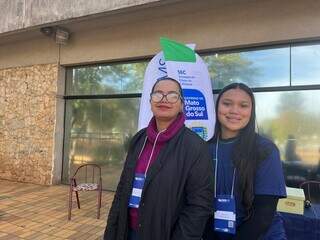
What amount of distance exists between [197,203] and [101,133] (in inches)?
193

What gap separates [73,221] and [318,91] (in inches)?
152

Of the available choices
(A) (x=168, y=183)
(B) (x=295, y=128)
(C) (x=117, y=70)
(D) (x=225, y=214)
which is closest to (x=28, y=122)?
(C) (x=117, y=70)

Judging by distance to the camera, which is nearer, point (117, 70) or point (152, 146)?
point (152, 146)

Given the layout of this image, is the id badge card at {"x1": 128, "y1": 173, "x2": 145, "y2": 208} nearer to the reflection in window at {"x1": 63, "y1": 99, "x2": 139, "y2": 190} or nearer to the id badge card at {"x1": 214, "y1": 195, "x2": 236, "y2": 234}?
the id badge card at {"x1": 214, "y1": 195, "x2": 236, "y2": 234}

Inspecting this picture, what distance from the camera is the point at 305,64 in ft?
15.0

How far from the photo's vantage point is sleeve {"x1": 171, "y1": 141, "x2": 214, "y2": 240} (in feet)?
5.29

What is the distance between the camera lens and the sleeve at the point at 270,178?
158 centimetres

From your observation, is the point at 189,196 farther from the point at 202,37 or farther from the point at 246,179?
the point at 202,37

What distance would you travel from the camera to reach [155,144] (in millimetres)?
1778

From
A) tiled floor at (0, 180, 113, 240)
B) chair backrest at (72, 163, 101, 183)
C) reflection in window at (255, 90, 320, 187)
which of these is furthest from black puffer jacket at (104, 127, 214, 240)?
chair backrest at (72, 163, 101, 183)

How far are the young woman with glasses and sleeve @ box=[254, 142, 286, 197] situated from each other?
0.24 meters

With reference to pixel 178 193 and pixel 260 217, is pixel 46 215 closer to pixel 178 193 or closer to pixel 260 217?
pixel 178 193

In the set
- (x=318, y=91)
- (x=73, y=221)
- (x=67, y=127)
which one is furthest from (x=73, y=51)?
(x=318, y=91)

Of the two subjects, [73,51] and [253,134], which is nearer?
[253,134]
